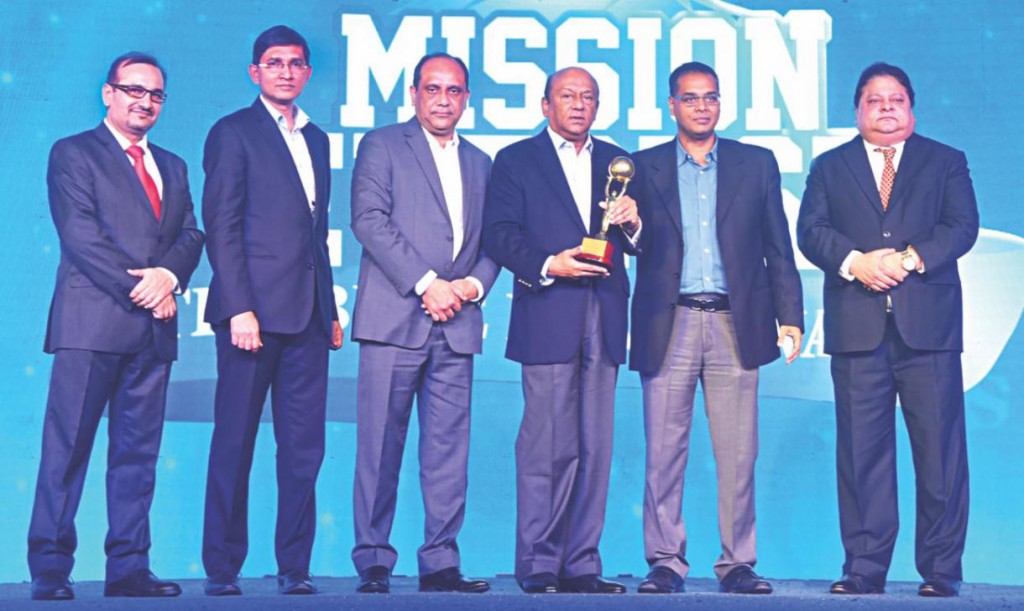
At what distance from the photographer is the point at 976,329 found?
17.3 ft

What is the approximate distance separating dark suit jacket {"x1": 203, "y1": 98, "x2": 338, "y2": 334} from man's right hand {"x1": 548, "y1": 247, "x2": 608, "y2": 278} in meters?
0.71

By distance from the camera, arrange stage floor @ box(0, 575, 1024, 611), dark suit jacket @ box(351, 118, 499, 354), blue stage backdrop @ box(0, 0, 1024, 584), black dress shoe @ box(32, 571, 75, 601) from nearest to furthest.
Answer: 1. stage floor @ box(0, 575, 1024, 611)
2. black dress shoe @ box(32, 571, 75, 601)
3. dark suit jacket @ box(351, 118, 499, 354)
4. blue stage backdrop @ box(0, 0, 1024, 584)

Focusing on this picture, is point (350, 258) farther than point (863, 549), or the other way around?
point (350, 258)

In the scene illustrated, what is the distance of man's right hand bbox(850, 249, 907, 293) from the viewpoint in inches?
159

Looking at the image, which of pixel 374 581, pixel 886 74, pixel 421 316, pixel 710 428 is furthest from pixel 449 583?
pixel 886 74

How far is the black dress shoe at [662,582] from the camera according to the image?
12.9ft

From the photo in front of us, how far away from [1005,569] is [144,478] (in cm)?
322

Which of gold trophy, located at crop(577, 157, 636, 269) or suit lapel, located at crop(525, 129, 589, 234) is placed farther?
suit lapel, located at crop(525, 129, 589, 234)

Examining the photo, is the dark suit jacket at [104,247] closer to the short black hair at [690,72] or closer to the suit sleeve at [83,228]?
the suit sleeve at [83,228]

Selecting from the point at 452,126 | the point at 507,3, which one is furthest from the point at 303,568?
the point at 507,3

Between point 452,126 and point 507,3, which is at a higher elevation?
point 507,3

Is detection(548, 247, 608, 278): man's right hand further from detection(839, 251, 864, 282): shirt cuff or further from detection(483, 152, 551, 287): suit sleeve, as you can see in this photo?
detection(839, 251, 864, 282): shirt cuff

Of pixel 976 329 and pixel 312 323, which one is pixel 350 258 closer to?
pixel 312 323

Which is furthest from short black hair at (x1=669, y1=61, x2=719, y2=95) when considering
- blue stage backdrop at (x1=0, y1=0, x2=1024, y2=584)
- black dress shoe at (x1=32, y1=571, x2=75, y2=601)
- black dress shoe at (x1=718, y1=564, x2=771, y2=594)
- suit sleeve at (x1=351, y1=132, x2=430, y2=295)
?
black dress shoe at (x1=32, y1=571, x2=75, y2=601)
